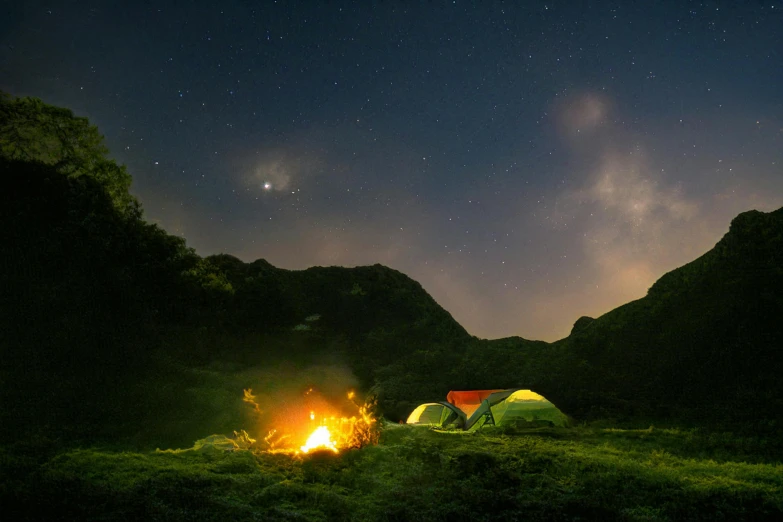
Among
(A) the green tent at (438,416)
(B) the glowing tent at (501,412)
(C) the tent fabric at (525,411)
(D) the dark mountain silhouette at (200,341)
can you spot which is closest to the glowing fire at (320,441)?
(B) the glowing tent at (501,412)

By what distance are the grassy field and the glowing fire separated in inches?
17.2

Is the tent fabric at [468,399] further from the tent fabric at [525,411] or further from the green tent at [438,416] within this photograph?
the tent fabric at [525,411]

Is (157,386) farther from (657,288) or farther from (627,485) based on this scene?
(657,288)

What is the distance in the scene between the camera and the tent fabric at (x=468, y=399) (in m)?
18.0

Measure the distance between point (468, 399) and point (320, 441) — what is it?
30.3 feet

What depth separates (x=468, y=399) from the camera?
1867cm

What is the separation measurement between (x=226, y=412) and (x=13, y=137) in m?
20.1

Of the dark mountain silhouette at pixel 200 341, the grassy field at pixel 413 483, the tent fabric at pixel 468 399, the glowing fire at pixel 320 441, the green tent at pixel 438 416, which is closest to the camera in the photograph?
the grassy field at pixel 413 483

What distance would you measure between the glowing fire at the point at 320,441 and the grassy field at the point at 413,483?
0.44 meters

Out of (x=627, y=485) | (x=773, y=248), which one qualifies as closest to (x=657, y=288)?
(x=773, y=248)

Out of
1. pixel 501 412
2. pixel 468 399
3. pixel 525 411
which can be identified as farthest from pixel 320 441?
pixel 468 399

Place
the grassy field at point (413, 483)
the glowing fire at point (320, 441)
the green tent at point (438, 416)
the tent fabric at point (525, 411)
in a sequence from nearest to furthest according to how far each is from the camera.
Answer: the grassy field at point (413, 483) → the glowing fire at point (320, 441) → the tent fabric at point (525, 411) → the green tent at point (438, 416)

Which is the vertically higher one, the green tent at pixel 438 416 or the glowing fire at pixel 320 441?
the glowing fire at pixel 320 441

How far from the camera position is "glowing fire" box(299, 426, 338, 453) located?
1037 cm
